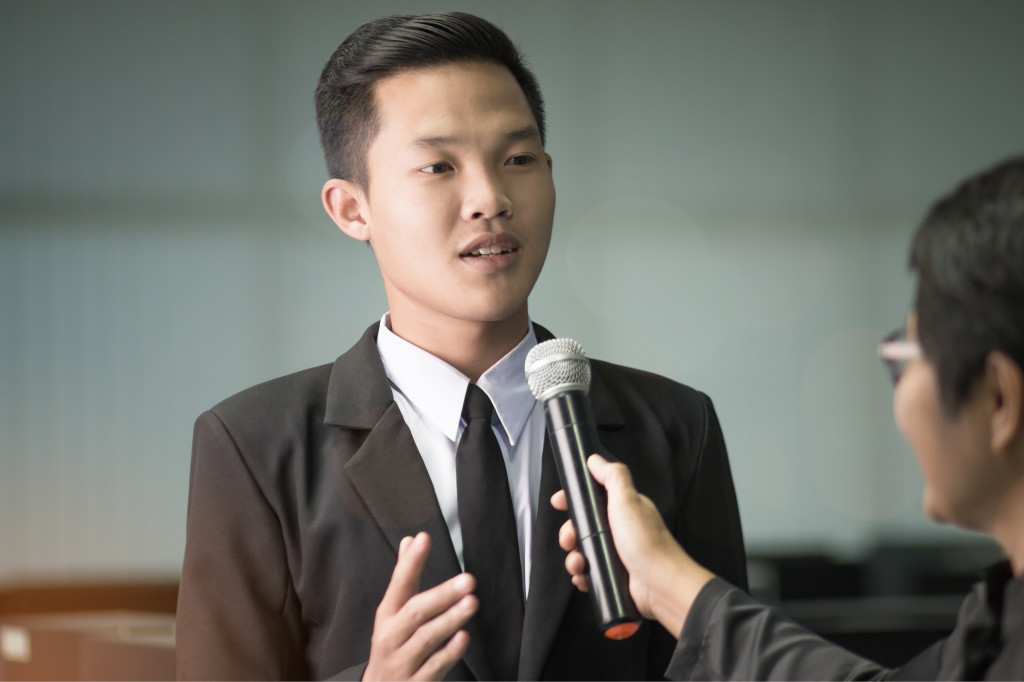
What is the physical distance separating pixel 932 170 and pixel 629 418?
3526 millimetres

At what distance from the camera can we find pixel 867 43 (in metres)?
4.00

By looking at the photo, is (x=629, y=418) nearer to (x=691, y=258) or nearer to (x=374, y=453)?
(x=374, y=453)

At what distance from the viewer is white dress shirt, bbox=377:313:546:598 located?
1053 mm

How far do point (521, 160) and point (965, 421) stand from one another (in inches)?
21.7

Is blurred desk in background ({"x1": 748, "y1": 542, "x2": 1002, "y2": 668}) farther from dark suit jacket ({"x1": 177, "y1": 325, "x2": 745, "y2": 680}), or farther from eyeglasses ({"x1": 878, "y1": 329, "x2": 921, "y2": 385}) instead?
eyeglasses ({"x1": 878, "y1": 329, "x2": 921, "y2": 385})

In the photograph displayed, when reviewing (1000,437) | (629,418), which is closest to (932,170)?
(629,418)

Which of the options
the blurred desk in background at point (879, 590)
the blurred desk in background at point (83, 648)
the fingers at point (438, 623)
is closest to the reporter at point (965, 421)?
the fingers at point (438, 623)

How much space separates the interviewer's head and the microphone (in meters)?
0.27

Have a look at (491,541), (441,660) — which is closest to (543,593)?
(491,541)

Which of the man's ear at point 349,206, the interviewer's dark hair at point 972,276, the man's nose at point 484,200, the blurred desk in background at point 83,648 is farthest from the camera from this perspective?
the blurred desk in background at point 83,648

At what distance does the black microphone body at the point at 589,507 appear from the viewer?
815mm

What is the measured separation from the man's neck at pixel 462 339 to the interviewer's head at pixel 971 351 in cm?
48

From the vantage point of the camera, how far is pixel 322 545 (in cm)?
98

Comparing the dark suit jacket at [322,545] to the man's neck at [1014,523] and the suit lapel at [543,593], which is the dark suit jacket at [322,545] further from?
the man's neck at [1014,523]
